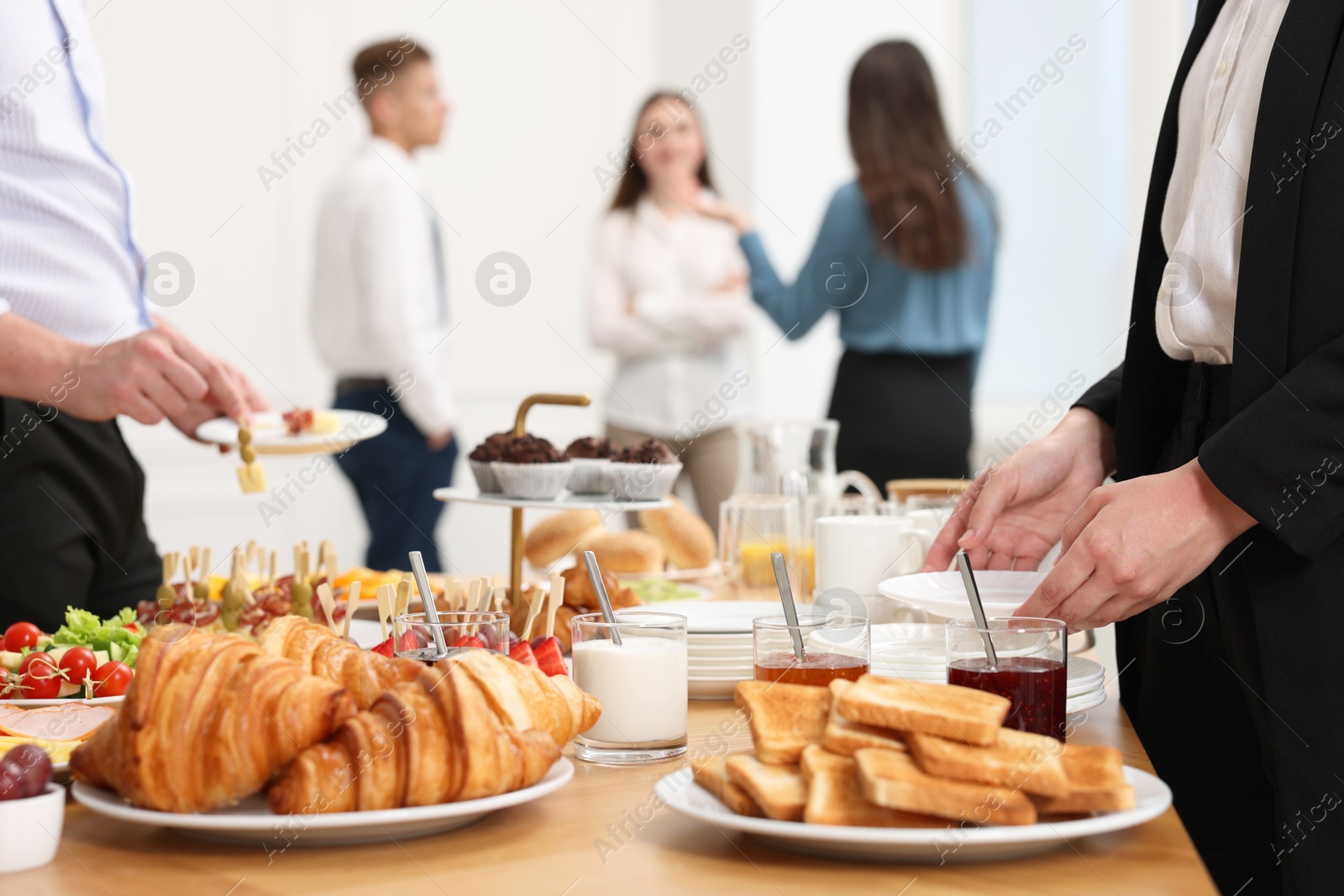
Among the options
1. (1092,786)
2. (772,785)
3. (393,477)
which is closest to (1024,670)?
(1092,786)

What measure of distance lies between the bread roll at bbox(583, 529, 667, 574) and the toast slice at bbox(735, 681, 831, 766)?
1228mm

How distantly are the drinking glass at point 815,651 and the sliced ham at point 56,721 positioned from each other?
1.86 feet

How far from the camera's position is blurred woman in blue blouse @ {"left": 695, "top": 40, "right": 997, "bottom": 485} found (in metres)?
3.56

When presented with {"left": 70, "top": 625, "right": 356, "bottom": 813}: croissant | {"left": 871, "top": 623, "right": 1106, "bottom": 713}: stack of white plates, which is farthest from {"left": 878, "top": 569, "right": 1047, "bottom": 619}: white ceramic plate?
{"left": 70, "top": 625, "right": 356, "bottom": 813}: croissant

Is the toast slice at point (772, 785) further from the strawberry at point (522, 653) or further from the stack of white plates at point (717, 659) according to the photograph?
the stack of white plates at point (717, 659)

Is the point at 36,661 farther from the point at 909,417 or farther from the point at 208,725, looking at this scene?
the point at 909,417

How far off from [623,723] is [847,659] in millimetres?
205

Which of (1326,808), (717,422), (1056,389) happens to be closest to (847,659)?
(1326,808)

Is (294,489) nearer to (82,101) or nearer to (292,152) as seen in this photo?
(292,152)

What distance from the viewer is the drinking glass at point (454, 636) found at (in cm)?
104

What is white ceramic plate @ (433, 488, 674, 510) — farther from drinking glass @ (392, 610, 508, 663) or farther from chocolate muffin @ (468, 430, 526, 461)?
drinking glass @ (392, 610, 508, 663)

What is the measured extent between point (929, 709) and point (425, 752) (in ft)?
1.14

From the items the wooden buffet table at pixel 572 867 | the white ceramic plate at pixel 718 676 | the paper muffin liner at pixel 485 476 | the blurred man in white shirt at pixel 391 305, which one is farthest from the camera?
the blurred man in white shirt at pixel 391 305

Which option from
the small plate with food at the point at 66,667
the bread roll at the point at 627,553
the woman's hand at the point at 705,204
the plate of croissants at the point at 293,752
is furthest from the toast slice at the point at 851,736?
the woman's hand at the point at 705,204
